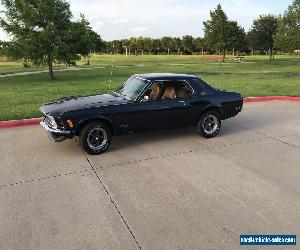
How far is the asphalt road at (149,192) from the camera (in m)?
4.20

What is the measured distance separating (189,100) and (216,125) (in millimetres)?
1098

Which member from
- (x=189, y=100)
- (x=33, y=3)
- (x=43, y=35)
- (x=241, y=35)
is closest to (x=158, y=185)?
(x=189, y=100)

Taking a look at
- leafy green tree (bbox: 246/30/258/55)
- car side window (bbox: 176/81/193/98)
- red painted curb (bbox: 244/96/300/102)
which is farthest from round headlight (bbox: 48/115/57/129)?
leafy green tree (bbox: 246/30/258/55)

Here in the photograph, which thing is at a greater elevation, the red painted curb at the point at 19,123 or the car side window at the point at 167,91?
the car side window at the point at 167,91

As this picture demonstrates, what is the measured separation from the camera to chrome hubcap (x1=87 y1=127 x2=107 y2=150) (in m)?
6.94

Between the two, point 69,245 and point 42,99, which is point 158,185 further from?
point 42,99

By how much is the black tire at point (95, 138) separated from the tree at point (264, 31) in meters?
64.5

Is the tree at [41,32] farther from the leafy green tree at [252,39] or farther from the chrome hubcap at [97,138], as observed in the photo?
the leafy green tree at [252,39]

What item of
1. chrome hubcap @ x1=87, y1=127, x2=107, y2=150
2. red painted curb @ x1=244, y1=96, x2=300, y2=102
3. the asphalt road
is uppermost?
chrome hubcap @ x1=87, y1=127, x2=107, y2=150

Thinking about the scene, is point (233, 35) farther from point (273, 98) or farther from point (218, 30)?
point (273, 98)

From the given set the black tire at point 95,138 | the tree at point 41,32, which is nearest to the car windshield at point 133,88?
the black tire at point 95,138

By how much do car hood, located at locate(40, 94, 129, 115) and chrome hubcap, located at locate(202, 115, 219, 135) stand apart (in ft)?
7.22

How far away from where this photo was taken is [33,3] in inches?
960

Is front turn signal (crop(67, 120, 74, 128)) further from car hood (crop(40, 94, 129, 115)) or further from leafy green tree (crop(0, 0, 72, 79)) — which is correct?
leafy green tree (crop(0, 0, 72, 79))
